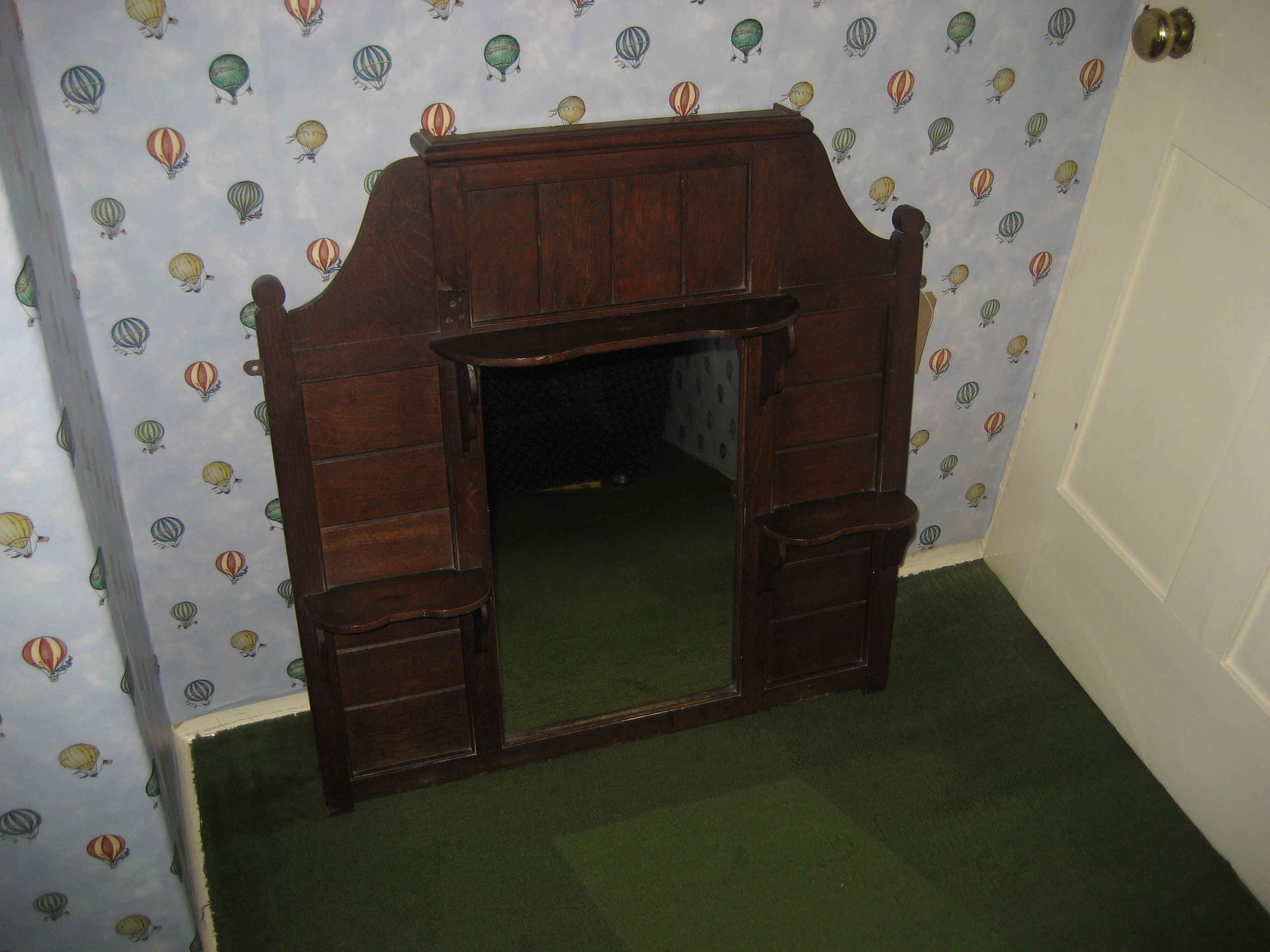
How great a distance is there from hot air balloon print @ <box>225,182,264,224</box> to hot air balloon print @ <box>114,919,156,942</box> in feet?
4.03

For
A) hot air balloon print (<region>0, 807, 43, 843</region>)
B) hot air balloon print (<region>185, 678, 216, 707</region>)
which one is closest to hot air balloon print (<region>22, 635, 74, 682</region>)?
hot air balloon print (<region>0, 807, 43, 843</region>)

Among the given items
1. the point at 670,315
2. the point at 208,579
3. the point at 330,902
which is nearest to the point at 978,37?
the point at 670,315

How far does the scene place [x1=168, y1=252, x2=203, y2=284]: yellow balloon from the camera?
1.86 metres

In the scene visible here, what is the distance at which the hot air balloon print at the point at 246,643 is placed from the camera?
233 cm

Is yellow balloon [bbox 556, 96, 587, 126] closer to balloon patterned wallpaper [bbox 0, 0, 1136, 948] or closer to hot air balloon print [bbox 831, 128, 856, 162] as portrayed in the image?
balloon patterned wallpaper [bbox 0, 0, 1136, 948]

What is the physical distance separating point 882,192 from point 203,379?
1.41m

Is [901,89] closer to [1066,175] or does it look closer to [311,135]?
[1066,175]

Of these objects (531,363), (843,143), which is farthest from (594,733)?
(843,143)

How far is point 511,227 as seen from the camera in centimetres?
189

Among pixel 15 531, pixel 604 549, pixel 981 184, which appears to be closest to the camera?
pixel 15 531

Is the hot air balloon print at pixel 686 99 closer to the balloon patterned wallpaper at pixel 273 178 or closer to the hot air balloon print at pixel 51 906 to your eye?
the balloon patterned wallpaper at pixel 273 178

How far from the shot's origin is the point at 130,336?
1907 millimetres

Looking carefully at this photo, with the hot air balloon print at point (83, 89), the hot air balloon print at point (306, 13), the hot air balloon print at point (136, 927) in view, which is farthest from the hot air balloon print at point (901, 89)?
the hot air balloon print at point (136, 927)

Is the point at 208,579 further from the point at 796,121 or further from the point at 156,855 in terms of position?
the point at 796,121
